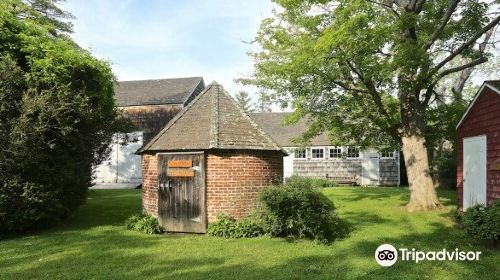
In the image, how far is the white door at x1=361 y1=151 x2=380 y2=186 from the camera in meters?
31.9

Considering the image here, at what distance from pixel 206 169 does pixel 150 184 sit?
2.19 m

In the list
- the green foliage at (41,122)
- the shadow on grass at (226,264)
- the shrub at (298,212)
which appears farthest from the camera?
the green foliage at (41,122)

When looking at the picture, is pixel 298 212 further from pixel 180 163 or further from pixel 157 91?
pixel 157 91

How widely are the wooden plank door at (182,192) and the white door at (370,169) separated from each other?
22.4 metres

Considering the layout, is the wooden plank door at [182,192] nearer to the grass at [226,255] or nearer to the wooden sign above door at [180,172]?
the wooden sign above door at [180,172]

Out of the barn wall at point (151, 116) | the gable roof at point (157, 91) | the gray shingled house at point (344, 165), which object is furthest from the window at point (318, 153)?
the barn wall at point (151, 116)

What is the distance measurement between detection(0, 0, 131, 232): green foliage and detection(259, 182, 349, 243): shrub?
608 centimetres

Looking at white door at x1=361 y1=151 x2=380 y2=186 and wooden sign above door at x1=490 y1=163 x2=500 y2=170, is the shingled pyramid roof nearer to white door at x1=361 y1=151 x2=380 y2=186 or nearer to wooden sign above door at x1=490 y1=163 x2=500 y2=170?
wooden sign above door at x1=490 y1=163 x2=500 y2=170

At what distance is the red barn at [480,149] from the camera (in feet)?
39.1

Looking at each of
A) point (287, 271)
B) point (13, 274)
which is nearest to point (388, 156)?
point (287, 271)

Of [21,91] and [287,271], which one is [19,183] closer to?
[21,91]

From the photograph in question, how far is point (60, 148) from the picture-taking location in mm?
12445

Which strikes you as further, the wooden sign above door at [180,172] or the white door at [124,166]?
the white door at [124,166]

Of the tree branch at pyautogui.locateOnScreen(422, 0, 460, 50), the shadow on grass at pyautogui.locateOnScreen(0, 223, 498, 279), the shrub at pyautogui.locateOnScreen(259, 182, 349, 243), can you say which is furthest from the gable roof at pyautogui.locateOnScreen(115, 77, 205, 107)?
the shadow on grass at pyautogui.locateOnScreen(0, 223, 498, 279)
